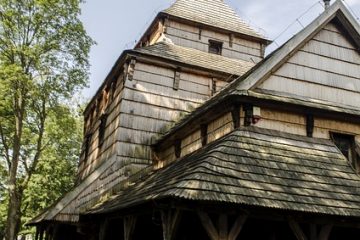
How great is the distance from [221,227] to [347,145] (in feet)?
18.5

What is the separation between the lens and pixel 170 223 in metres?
7.63

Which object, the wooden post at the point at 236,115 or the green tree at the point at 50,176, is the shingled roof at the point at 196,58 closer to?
the wooden post at the point at 236,115

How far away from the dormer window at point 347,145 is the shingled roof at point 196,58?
6.18m

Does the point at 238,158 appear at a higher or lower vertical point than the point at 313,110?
lower

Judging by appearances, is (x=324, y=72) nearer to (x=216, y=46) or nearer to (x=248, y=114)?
(x=248, y=114)

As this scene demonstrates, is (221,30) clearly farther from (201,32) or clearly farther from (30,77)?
(30,77)

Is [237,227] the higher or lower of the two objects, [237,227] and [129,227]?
the higher

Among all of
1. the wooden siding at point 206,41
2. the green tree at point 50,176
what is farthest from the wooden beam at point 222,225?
the green tree at point 50,176

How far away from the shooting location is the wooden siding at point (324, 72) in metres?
11.5

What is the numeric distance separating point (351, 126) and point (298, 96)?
1.76 m

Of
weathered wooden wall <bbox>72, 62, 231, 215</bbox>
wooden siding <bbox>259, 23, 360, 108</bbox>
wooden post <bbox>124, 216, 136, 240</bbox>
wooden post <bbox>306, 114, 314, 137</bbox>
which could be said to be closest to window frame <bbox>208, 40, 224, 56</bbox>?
weathered wooden wall <bbox>72, 62, 231, 215</bbox>

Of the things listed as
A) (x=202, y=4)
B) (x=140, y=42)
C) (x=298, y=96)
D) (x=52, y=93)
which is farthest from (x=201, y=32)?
(x=298, y=96)

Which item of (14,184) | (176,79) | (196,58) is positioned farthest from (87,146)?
(196,58)

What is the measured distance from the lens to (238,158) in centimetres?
878
